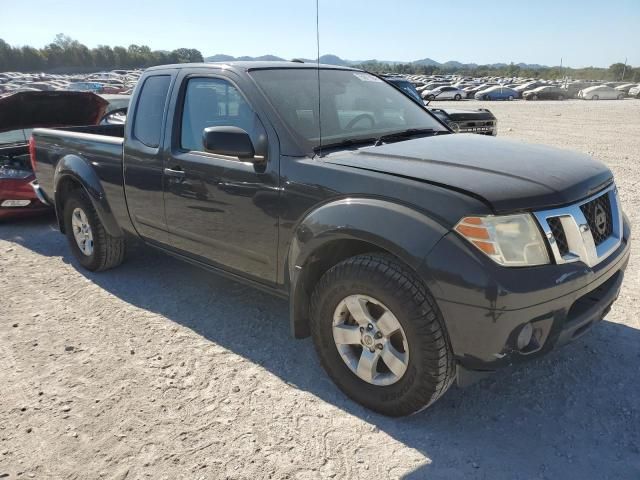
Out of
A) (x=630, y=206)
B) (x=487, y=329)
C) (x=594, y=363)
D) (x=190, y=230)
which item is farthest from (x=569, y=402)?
(x=630, y=206)

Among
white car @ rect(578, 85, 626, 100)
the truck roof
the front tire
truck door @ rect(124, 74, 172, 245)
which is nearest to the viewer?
the front tire

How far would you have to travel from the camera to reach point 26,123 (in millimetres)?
6922

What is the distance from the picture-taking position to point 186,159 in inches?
139

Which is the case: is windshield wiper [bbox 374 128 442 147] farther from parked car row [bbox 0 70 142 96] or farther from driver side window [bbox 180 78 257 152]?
parked car row [bbox 0 70 142 96]

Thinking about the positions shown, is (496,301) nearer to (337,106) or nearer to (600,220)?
(600,220)

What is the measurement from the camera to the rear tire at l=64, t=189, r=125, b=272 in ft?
15.4

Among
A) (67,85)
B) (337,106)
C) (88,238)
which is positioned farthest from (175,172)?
(67,85)

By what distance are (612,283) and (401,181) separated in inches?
52.2

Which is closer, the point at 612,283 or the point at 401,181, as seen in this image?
the point at 401,181

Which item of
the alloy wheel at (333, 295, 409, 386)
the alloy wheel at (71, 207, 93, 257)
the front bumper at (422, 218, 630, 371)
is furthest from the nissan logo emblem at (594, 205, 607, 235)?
the alloy wheel at (71, 207, 93, 257)

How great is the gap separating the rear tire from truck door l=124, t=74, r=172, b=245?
0.72m

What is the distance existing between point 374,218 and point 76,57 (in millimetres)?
115070

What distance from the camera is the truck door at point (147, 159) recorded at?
12.5 ft

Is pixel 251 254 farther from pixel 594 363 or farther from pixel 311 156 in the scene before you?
pixel 594 363
